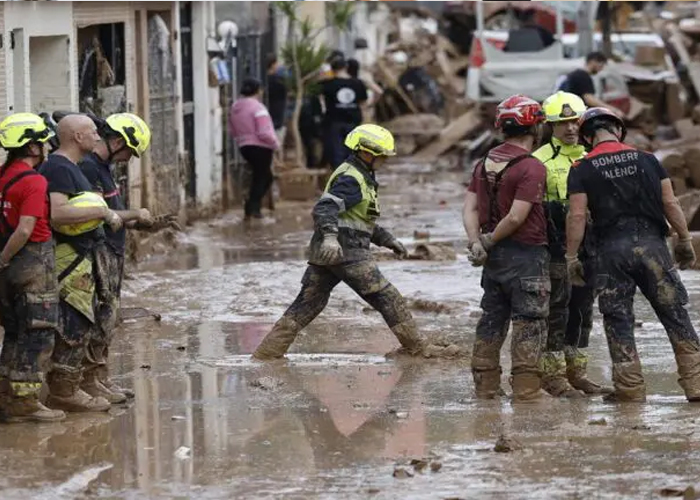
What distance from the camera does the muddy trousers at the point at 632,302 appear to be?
31.0ft

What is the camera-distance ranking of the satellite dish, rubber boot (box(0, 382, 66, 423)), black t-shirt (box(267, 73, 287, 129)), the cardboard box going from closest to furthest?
rubber boot (box(0, 382, 66, 423)), the satellite dish, black t-shirt (box(267, 73, 287, 129)), the cardboard box

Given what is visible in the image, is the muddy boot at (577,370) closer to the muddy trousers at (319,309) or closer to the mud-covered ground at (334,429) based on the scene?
the mud-covered ground at (334,429)

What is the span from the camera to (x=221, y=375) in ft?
35.3

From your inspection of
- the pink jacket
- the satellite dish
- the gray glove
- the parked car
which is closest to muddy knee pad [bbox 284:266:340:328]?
the gray glove

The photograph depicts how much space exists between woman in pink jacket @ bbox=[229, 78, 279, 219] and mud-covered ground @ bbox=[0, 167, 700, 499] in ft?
22.6

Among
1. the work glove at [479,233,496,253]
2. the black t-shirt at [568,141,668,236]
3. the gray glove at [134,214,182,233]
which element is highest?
the black t-shirt at [568,141,668,236]

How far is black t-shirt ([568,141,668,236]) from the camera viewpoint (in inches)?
369

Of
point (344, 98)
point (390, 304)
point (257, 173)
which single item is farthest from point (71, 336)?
point (344, 98)

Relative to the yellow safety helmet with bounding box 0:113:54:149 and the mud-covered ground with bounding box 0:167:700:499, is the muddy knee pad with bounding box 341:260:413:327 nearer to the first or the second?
the mud-covered ground with bounding box 0:167:700:499

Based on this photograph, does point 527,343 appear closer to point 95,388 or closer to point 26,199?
point 95,388

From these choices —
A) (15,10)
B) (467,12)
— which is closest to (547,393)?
(15,10)

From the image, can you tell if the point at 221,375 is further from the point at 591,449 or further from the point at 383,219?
the point at 383,219

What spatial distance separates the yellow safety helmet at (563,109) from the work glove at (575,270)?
0.86 meters

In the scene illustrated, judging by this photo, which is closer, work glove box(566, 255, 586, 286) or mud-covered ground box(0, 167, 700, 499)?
mud-covered ground box(0, 167, 700, 499)
